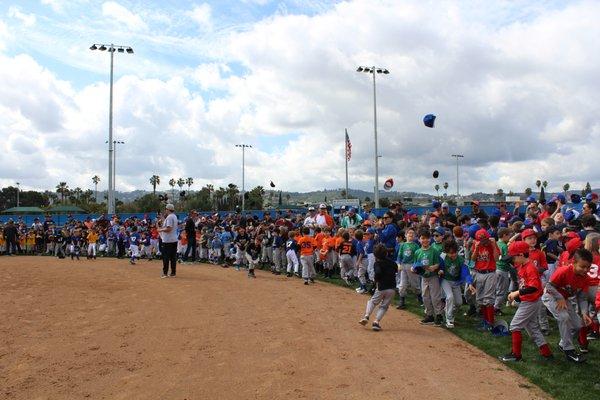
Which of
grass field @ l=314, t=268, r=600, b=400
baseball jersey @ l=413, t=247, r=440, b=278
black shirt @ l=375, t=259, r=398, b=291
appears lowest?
grass field @ l=314, t=268, r=600, b=400

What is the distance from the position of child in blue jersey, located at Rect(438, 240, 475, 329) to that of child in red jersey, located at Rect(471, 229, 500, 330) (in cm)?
20

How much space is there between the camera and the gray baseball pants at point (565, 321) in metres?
6.96

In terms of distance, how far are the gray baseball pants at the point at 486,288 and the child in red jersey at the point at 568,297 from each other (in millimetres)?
1749

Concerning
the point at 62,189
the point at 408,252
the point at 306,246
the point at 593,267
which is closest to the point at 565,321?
the point at 593,267

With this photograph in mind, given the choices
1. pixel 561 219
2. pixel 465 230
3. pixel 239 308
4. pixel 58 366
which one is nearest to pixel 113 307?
pixel 239 308

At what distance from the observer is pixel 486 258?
9305 millimetres

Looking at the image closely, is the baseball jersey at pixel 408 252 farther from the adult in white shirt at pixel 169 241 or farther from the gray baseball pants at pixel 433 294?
the adult in white shirt at pixel 169 241

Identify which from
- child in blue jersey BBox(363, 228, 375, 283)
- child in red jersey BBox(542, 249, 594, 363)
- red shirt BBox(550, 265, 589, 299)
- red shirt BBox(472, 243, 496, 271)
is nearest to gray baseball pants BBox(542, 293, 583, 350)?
child in red jersey BBox(542, 249, 594, 363)

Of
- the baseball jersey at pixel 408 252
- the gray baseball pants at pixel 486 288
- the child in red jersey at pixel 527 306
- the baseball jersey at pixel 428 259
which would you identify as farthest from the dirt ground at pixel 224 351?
the baseball jersey at pixel 408 252

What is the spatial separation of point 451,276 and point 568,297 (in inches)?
94.2

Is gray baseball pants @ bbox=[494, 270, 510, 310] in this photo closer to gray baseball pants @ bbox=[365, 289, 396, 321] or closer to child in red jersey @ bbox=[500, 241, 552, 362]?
gray baseball pants @ bbox=[365, 289, 396, 321]

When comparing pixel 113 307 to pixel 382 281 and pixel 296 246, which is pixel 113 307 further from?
pixel 296 246

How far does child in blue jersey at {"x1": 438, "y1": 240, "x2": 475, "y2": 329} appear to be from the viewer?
9.44 meters

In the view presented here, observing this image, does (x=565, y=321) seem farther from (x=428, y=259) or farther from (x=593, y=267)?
(x=428, y=259)
